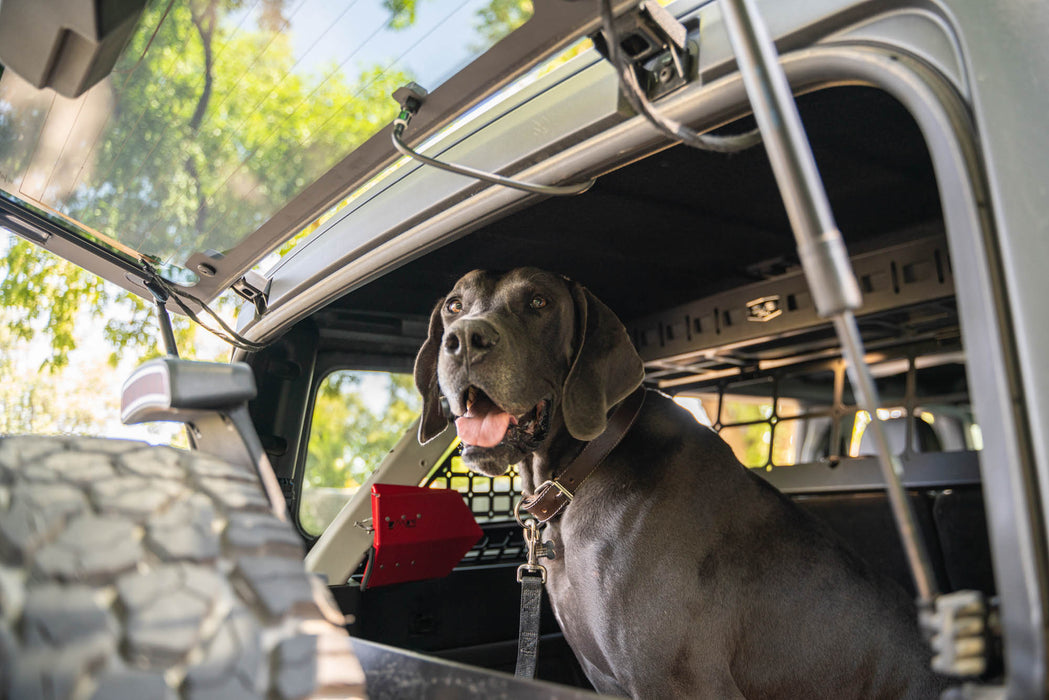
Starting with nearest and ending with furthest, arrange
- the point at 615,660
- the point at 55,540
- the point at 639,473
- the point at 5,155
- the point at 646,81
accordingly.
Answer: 1. the point at 55,540
2. the point at 646,81
3. the point at 5,155
4. the point at 615,660
5. the point at 639,473

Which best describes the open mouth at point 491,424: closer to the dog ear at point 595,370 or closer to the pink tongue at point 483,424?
the pink tongue at point 483,424

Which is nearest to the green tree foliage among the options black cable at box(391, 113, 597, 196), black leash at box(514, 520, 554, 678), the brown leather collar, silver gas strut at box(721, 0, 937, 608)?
black cable at box(391, 113, 597, 196)

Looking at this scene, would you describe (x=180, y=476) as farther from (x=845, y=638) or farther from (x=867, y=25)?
(x=845, y=638)

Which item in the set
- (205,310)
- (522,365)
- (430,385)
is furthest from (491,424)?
(205,310)

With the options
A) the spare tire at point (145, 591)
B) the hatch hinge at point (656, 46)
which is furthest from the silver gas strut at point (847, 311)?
the spare tire at point (145, 591)

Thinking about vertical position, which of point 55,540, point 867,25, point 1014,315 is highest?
point 867,25

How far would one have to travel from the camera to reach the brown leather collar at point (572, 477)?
7.34ft

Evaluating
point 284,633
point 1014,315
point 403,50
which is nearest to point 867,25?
point 1014,315

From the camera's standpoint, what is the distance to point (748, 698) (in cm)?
Result: 201

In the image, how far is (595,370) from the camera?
2.34 metres

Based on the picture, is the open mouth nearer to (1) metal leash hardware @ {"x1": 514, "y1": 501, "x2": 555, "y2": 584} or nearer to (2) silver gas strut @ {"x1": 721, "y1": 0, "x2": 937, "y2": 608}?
(1) metal leash hardware @ {"x1": 514, "y1": 501, "x2": 555, "y2": 584}

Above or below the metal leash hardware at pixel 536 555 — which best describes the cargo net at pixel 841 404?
above

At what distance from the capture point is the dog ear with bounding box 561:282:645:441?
2.21 meters

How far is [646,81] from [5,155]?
1.44 metres
